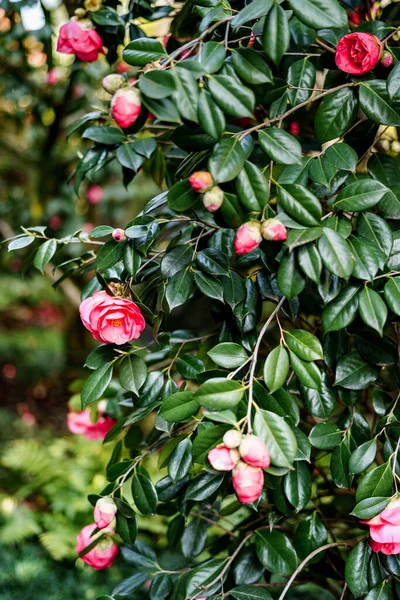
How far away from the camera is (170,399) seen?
29.8 inches

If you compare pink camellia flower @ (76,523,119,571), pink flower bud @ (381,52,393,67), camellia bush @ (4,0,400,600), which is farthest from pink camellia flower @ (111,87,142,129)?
pink camellia flower @ (76,523,119,571)

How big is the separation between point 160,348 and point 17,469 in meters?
2.01

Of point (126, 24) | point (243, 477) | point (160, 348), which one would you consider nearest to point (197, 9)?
point (126, 24)

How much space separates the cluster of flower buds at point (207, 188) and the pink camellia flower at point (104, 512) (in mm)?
489

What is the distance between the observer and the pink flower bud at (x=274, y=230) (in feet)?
2.14

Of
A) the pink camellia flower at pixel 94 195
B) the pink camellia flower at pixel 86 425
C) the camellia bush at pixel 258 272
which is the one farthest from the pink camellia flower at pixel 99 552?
the pink camellia flower at pixel 94 195

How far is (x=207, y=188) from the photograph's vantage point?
652 millimetres

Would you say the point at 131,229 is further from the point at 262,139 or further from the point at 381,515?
the point at 381,515

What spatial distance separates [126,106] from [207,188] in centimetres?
14

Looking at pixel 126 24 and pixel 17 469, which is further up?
pixel 126 24

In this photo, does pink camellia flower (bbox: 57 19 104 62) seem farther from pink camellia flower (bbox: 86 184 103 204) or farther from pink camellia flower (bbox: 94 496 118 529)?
pink camellia flower (bbox: 86 184 103 204)

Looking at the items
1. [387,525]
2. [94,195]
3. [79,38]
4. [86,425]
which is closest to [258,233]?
[387,525]

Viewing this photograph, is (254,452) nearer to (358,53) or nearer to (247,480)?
(247,480)

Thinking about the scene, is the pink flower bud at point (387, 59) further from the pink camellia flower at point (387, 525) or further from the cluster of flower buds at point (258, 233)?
the pink camellia flower at point (387, 525)
